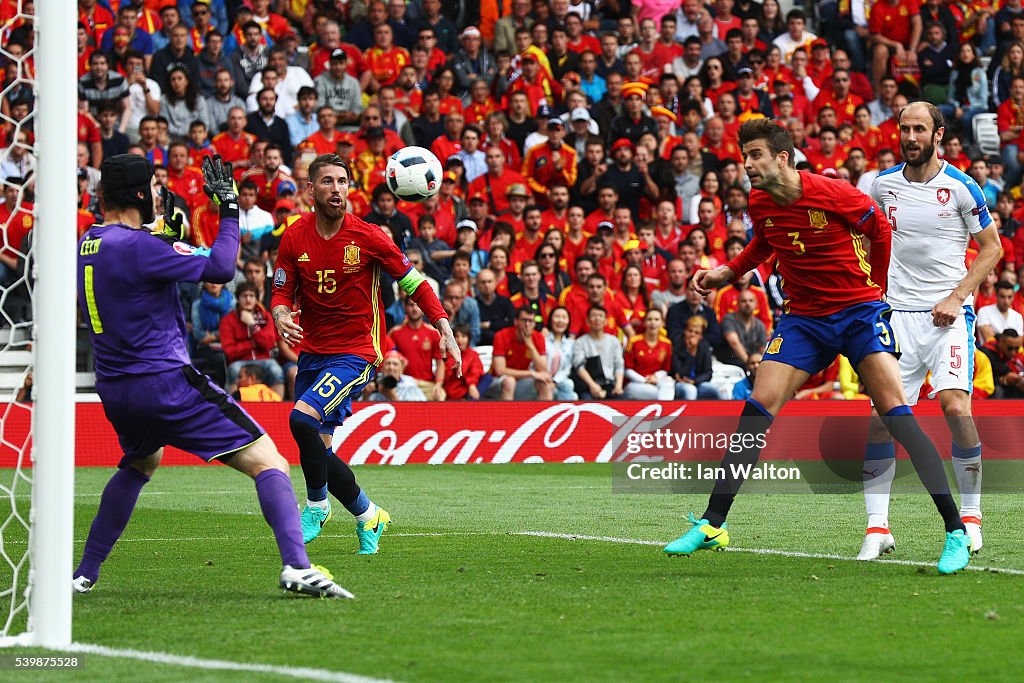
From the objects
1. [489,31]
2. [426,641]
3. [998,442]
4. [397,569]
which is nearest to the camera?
[426,641]

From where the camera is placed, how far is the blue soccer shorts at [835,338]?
326 inches

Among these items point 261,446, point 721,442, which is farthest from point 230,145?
point 261,446

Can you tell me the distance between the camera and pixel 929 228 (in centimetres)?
935

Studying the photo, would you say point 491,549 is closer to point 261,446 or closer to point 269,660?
point 261,446

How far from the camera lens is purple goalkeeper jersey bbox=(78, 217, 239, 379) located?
675cm

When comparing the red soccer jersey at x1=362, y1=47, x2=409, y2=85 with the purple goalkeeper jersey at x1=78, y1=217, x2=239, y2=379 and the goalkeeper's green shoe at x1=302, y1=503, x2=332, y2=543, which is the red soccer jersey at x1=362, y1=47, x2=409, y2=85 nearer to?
the goalkeeper's green shoe at x1=302, y1=503, x2=332, y2=543

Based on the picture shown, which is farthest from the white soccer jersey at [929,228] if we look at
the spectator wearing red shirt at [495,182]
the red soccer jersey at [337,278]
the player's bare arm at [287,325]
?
the spectator wearing red shirt at [495,182]

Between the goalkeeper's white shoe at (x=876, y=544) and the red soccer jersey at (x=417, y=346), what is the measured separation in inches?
373

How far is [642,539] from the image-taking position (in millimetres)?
9750

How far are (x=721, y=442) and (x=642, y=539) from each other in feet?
26.9

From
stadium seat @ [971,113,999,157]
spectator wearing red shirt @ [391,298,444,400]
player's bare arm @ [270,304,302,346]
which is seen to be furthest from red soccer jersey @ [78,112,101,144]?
stadium seat @ [971,113,999,157]

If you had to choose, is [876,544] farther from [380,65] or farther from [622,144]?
[380,65]

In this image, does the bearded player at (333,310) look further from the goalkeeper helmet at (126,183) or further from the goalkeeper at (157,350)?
the goalkeeper helmet at (126,183)

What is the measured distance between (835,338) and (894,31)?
57.5 ft
